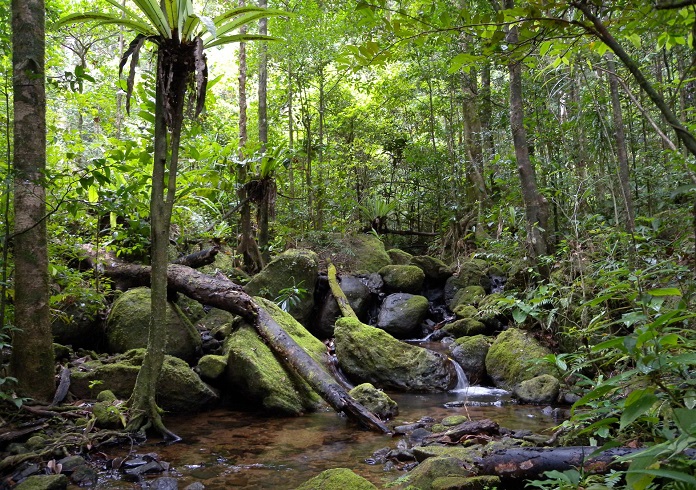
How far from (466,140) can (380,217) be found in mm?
3164

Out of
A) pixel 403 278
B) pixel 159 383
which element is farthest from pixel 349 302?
pixel 159 383

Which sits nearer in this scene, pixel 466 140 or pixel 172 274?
pixel 172 274

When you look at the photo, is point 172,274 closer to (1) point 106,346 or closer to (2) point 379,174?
(1) point 106,346

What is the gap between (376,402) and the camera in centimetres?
574

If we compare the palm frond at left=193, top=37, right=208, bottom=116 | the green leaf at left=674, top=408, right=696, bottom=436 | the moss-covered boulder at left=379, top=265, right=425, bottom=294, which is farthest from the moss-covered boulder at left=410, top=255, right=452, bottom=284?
the green leaf at left=674, top=408, right=696, bottom=436

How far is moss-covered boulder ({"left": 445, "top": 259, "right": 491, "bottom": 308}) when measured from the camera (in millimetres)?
11305

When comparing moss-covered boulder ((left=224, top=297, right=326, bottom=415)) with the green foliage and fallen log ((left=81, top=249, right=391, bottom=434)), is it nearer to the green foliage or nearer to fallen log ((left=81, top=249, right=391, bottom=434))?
fallen log ((left=81, top=249, right=391, bottom=434))

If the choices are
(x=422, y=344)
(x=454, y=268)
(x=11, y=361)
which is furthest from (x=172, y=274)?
(x=454, y=268)

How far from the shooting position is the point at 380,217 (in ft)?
47.2

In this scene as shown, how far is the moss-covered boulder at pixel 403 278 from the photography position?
36.1 feet

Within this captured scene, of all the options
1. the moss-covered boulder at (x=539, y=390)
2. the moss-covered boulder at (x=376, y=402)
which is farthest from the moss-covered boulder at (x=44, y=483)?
the moss-covered boulder at (x=539, y=390)

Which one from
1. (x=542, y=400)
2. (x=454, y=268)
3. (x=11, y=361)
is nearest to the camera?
(x=11, y=361)

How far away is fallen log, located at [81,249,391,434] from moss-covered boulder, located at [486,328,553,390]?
2.48m

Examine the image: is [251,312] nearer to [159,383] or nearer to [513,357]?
[159,383]
